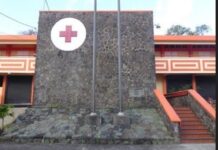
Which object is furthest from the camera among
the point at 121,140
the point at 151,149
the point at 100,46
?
the point at 100,46

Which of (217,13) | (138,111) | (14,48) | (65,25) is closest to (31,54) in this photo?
(14,48)

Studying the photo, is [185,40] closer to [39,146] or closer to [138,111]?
[138,111]

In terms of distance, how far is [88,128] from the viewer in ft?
48.3

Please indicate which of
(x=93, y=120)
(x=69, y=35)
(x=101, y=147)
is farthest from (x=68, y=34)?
(x=101, y=147)

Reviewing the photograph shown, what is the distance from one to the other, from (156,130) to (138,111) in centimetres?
325

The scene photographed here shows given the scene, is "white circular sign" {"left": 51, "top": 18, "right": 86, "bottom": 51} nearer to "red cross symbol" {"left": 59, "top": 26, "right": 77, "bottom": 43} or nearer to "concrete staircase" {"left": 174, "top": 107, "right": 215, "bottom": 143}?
"red cross symbol" {"left": 59, "top": 26, "right": 77, "bottom": 43}

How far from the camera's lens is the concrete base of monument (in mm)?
13703

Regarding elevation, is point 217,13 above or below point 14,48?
below

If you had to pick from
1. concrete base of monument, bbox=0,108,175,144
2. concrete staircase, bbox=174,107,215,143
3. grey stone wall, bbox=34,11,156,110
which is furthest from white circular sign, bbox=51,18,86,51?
concrete staircase, bbox=174,107,215,143

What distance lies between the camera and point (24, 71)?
2055 centimetres

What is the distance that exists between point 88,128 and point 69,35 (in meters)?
6.59

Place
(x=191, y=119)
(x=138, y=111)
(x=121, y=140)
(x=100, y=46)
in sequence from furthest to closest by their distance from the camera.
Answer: (x=100, y=46) < (x=138, y=111) < (x=191, y=119) < (x=121, y=140)

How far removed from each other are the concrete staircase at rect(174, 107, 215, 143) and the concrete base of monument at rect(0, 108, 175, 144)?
699 mm

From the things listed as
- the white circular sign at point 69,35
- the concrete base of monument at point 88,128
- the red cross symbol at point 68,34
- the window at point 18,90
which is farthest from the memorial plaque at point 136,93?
the window at point 18,90
